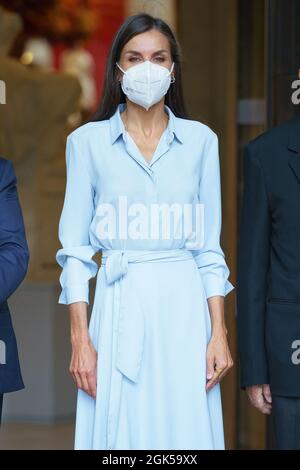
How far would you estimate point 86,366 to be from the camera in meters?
3.13

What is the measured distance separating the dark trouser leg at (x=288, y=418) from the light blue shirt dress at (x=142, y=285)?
172 mm

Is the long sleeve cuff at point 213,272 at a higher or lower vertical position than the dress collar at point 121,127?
lower

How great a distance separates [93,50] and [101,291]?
6488 millimetres

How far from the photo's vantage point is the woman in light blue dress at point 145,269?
314 cm

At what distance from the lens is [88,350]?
3.14 m

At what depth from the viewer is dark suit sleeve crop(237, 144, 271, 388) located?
331cm

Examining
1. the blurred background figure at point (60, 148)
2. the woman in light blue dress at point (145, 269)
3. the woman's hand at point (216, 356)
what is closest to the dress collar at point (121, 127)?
the woman in light blue dress at point (145, 269)

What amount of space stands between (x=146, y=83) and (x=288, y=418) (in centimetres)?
95

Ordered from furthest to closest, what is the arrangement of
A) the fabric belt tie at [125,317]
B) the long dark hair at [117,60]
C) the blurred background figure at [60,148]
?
the blurred background figure at [60,148] < the long dark hair at [117,60] < the fabric belt tie at [125,317]

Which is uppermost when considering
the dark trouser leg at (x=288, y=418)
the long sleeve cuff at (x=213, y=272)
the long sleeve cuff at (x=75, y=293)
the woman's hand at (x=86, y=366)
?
the long sleeve cuff at (x=213, y=272)

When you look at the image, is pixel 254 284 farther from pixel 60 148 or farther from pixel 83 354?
pixel 60 148

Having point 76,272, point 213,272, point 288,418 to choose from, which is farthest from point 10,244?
point 288,418

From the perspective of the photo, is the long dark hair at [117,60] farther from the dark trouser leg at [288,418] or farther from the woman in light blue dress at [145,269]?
the dark trouser leg at [288,418]
